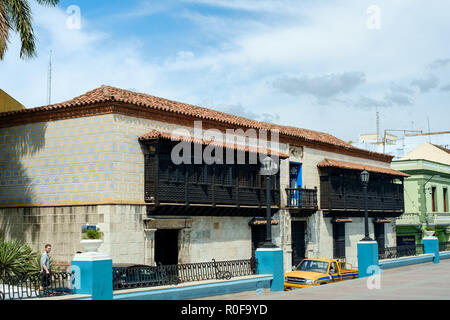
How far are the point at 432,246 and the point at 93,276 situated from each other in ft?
75.1

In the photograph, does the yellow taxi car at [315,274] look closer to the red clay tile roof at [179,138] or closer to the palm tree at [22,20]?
the red clay tile roof at [179,138]

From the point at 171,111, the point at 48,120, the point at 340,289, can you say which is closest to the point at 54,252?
the point at 48,120

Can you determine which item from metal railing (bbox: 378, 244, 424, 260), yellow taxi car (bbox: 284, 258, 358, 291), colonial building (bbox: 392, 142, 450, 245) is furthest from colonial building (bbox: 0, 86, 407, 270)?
colonial building (bbox: 392, 142, 450, 245)

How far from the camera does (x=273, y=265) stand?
19.9 m

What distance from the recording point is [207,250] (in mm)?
24453

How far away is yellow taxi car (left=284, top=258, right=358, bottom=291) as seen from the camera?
21.0 metres

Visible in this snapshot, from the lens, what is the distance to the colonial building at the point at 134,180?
2120 centimetres

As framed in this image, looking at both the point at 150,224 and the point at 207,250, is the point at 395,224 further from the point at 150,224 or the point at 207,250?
the point at 150,224

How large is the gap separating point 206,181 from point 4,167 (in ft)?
27.1

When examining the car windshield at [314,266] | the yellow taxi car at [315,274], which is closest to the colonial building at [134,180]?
the car windshield at [314,266]

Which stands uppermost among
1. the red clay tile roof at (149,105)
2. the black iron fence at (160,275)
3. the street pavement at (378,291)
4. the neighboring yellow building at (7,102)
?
the neighboring yellow building at (7,102)

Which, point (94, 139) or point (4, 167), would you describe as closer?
point (94, 139)

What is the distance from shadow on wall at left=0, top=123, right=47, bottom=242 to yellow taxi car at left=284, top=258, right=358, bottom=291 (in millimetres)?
9766

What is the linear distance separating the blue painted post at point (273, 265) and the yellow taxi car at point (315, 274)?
3.35 feet
